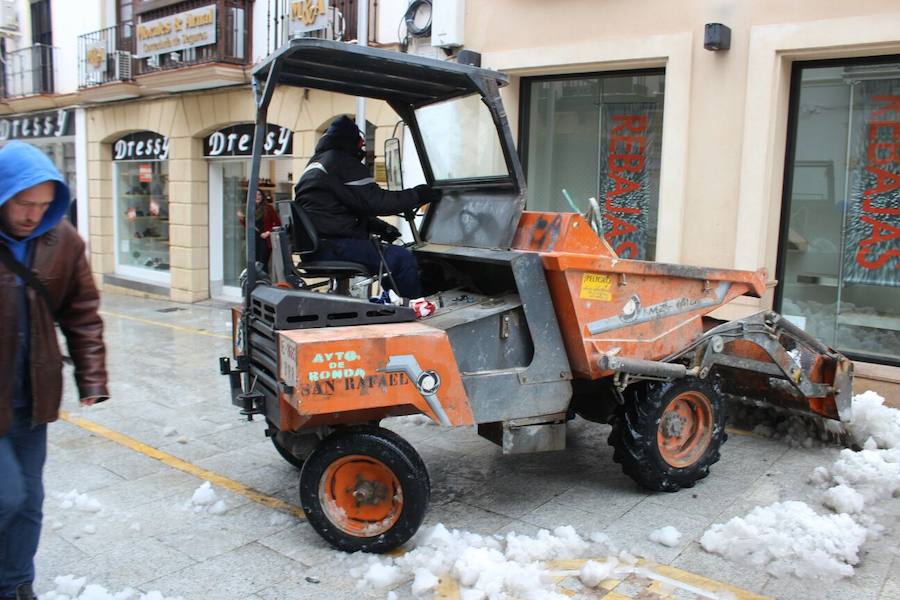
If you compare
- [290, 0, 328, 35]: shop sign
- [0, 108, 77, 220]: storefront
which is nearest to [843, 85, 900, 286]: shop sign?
[290, 0, 328, 35]: shop sign

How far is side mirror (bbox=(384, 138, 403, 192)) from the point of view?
5246 millimetres

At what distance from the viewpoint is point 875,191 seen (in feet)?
22.4

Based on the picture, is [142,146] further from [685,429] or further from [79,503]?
[685,429]

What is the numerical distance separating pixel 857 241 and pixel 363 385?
17.7 feet

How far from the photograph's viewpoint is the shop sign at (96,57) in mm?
14180

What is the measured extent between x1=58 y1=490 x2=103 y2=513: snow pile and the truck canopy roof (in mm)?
2646

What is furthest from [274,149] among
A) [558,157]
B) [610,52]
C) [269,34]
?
[610,52]

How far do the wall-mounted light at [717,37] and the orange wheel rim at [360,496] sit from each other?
199 inches

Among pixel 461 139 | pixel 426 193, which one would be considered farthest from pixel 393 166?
pixel 461 139

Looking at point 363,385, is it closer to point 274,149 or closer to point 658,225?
point 658,225

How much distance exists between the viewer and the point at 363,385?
3.66 m

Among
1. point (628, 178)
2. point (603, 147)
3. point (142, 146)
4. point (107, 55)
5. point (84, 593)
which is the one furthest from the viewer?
point (142, 146)

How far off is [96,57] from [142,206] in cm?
284

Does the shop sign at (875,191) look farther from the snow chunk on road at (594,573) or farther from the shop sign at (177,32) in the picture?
the shop sign at (177,32)
